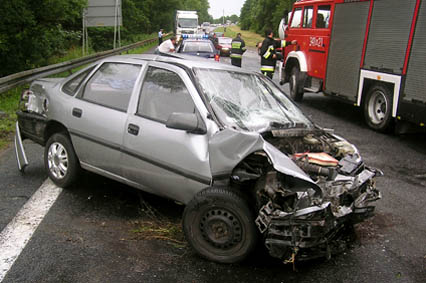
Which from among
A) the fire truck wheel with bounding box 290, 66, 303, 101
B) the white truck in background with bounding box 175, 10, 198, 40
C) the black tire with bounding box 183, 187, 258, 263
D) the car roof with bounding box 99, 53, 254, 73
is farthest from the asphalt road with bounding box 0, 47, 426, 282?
the white truck in background with bounding box 175, 10, 198, 40

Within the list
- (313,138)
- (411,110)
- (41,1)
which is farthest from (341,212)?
(41,1)

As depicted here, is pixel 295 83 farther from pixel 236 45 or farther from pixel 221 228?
pixel 221 228

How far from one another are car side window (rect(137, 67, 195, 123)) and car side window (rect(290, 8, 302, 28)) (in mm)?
8582

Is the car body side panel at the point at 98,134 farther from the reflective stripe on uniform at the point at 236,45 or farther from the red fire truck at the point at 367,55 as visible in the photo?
the reflective stripe on uniform at the point at 236,45

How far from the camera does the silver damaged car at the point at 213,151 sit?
3236mm

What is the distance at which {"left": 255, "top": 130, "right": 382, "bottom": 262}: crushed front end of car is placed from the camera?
311cm

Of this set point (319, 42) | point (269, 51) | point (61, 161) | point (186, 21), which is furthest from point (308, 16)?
point (186, 21)

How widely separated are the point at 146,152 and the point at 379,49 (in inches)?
240

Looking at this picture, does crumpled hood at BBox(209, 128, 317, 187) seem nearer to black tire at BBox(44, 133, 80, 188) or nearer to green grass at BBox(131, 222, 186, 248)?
green grass at BBox(131, 222, 186, 248)

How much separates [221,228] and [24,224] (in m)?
2.01

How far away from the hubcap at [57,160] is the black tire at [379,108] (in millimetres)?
6019

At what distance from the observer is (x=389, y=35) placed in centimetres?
798

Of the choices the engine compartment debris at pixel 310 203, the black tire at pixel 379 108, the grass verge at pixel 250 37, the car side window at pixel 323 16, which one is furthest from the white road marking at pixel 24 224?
the grass verge at pixel 250 37

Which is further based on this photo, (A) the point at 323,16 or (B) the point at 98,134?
(A) the point at 323,16
